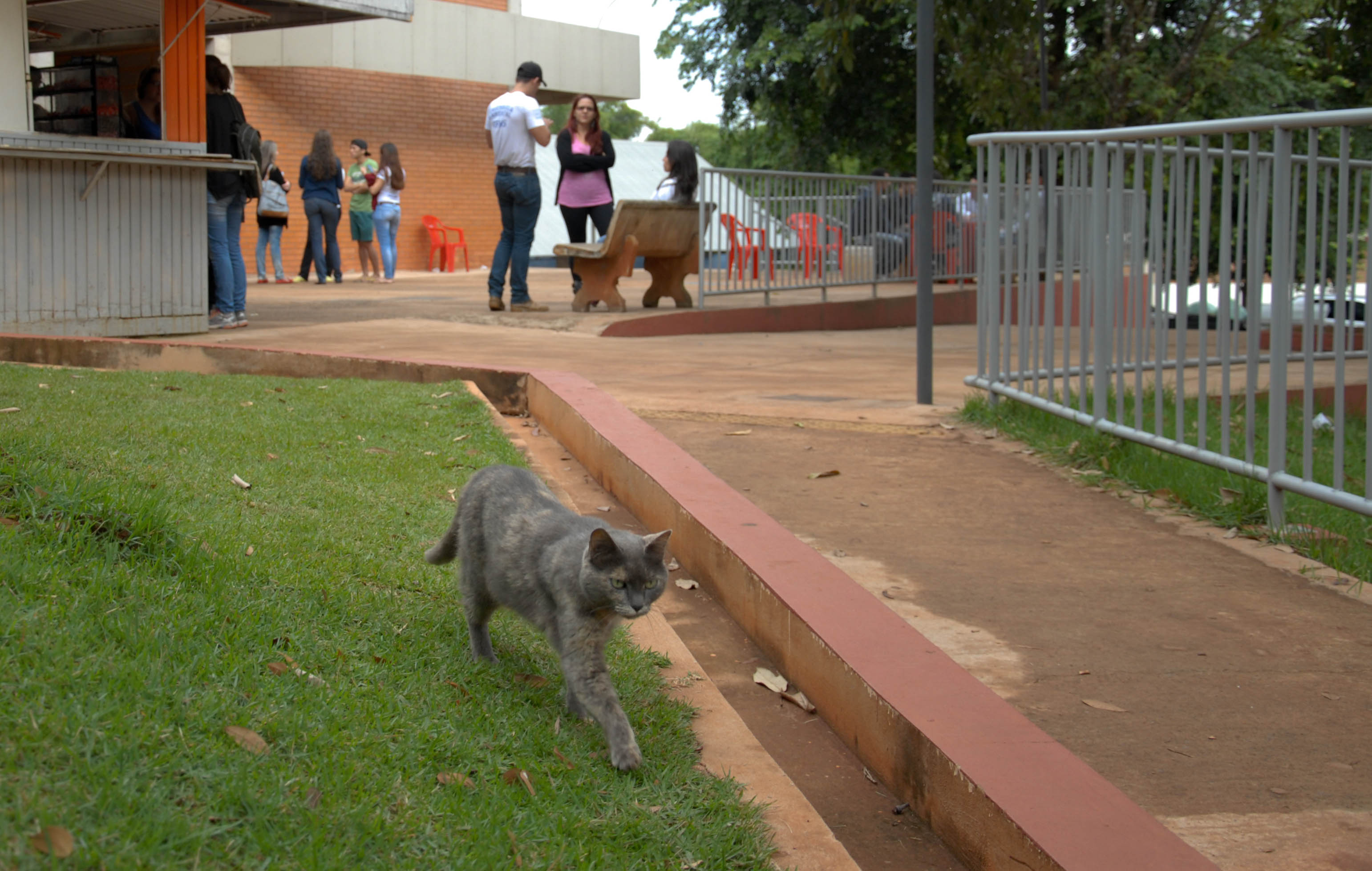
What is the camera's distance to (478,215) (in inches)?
1078

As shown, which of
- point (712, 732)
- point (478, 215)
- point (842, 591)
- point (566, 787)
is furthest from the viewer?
point (478, 215)

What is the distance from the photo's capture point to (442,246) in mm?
26062

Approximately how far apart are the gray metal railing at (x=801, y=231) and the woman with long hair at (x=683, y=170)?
16.0 inches

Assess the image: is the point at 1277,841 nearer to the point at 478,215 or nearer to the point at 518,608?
the point at 518,608

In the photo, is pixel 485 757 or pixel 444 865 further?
pixel 485 757

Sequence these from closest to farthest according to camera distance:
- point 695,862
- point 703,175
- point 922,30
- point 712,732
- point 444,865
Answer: point 444,865
point 695,862
point 712,732
point 922,30
point 703,175

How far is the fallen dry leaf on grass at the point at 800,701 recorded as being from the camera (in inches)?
129

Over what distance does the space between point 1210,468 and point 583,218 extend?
9.53 m

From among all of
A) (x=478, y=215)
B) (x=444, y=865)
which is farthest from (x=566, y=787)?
(x=478, y=215)

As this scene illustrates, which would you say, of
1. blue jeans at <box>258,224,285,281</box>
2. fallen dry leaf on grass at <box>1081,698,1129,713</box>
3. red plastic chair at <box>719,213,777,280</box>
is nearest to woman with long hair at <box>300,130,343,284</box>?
blue jeans at <box>258,224,285,281</box>

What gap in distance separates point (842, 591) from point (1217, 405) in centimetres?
468

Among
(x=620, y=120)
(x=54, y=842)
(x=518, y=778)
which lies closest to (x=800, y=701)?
(x=518, y=778)

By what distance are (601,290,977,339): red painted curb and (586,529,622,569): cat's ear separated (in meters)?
8.55

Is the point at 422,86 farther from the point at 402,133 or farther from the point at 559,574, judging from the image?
the point at 559,574
